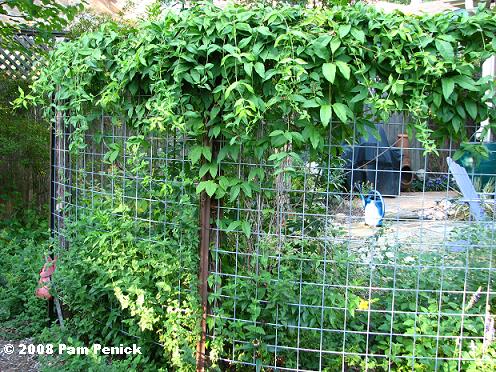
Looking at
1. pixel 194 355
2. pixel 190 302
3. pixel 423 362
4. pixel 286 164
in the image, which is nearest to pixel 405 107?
pixel 286 164

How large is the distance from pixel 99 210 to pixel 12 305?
143 cm

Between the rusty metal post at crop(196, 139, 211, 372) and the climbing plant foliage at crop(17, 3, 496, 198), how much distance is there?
162 mm

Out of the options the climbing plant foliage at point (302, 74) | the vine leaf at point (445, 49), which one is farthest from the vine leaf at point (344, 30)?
the vine leaf at point (445, 49)

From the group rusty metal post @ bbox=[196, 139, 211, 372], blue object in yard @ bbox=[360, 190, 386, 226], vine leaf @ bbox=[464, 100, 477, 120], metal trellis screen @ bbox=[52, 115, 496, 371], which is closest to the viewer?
vine leaf @ bbox=[464, 100, 477, 120]

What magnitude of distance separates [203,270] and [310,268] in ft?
1.98

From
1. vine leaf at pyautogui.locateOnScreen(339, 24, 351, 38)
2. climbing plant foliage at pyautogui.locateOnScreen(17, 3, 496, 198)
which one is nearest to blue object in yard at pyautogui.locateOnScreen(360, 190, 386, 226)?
climbing plant foliage at pyautogui.locateOnScreen(17, 3, 496, 198)

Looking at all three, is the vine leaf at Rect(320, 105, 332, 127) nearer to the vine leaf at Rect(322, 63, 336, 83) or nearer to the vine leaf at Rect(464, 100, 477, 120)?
the vine leaf at Rect(322, 63, 336, 83)

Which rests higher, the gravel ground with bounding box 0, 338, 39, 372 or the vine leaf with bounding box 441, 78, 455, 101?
the vine leaf with bounding box 441, 78, 455, 101

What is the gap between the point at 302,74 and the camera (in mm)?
2582

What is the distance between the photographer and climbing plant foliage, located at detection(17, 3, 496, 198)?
8.36 feet

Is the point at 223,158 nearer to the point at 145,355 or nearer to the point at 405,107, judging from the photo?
the point at 405,107

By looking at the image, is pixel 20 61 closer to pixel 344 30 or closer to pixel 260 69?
pixel 260 69

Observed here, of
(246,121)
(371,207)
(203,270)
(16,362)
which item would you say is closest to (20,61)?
(16,362)

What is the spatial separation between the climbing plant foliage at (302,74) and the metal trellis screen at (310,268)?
0.12 meters
